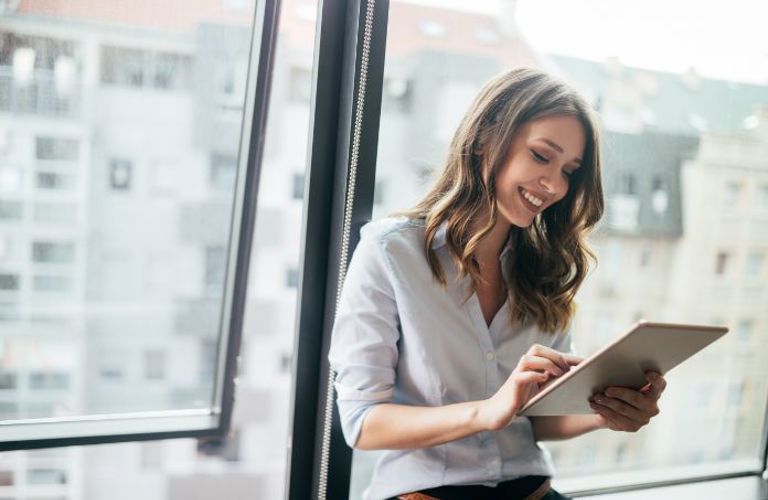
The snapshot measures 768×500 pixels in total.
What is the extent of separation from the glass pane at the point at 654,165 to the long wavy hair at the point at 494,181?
161 millimetres

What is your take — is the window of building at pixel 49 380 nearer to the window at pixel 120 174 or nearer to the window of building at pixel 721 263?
the window at pixel 120 174

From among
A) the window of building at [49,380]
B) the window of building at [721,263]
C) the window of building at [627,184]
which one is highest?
the window of building at [627,184]

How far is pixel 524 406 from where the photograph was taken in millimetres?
1158

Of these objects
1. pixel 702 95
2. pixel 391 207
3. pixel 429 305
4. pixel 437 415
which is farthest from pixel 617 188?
pixel 437 415

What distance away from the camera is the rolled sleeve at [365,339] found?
4.15ft

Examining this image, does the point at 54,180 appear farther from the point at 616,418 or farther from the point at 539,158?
the point at 616,418

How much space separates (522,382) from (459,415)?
0.48 feet

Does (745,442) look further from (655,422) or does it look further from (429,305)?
(429,305)

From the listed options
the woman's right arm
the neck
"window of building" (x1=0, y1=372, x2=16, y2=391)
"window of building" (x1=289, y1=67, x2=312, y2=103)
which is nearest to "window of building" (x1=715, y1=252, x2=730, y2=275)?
the neck

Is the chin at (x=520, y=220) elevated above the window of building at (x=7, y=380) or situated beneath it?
elevated above

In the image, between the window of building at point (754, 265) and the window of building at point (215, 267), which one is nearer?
the window of building at point (215, 267)

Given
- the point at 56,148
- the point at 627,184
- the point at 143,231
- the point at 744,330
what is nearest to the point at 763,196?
the point at 744,330

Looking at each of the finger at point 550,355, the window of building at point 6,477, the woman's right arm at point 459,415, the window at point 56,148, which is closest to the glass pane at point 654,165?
the woman's right arm at point 459,415

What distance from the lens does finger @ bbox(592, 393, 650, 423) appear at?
4.10 ft
